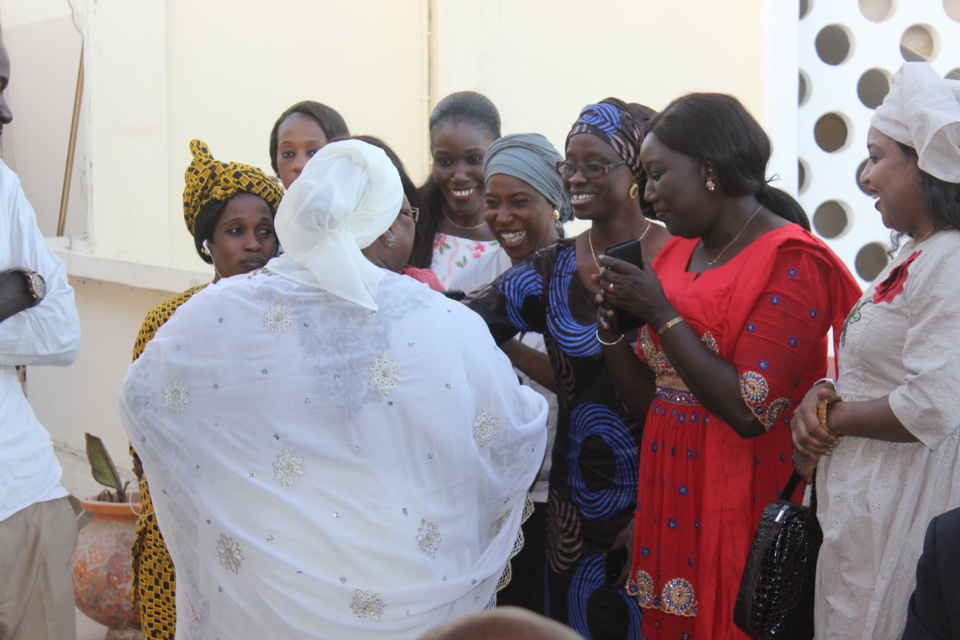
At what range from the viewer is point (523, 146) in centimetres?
340

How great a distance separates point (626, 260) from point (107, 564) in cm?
285

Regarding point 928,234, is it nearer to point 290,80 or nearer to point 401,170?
point 401,170

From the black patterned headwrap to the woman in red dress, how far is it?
235 mm

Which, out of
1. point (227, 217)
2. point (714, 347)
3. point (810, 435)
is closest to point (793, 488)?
point (810, 435)

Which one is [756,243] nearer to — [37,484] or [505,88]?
[37,484]

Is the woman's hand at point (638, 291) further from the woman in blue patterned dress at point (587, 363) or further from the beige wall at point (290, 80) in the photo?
the beige wall at point (290, 80)

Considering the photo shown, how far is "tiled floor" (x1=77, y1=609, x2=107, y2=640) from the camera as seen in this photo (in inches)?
182

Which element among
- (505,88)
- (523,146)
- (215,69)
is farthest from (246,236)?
(215,69)

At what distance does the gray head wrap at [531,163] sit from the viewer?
3.37m

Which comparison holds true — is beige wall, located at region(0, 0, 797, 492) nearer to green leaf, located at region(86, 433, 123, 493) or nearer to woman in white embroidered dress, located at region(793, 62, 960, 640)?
green leaf, located at region(86, 433, 123, 493)

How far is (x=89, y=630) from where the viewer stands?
4.74m

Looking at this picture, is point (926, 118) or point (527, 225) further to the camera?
point (527, 225)

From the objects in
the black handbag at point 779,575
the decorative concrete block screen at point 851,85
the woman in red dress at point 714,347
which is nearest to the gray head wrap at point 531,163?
the woman in red dress at point 714,347

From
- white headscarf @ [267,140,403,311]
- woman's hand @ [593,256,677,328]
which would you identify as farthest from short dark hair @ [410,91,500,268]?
white headscarf @ [267,140,403,311]
